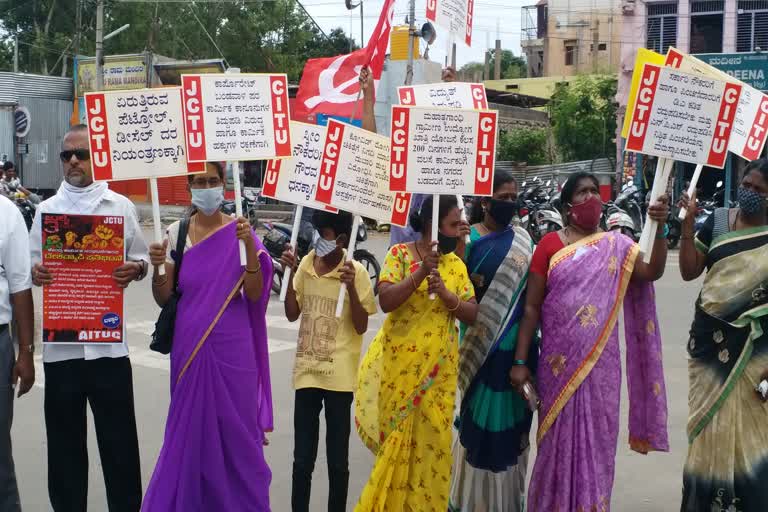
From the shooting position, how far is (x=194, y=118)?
418 cm

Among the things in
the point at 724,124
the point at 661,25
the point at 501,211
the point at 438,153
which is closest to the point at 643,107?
the point at 724,124

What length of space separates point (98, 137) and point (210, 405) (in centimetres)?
129

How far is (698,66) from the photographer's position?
14.3ft

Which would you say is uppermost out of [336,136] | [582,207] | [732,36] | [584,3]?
[584,3]

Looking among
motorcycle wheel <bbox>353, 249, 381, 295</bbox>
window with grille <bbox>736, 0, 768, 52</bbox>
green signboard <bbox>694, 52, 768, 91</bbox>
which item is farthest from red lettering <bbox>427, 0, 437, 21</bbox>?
window with grille <bbox>736, 0, 768, 52</bbox>

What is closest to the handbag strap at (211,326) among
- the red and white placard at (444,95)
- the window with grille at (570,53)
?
the red and white placard at (444,95)

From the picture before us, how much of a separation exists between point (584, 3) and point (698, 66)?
4460 centimetres

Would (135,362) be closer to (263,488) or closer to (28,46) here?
(263,488)

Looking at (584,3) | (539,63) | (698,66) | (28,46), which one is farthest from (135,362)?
(539,63)

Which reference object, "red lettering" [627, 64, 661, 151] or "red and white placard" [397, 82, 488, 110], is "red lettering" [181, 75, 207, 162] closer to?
"red and white placard" [397, 82, 488, 110]

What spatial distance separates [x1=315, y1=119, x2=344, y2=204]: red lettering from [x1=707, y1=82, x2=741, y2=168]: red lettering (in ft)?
5.84

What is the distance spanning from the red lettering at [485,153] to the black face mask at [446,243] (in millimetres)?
277

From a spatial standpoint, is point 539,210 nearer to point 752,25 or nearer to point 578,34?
point 752,25

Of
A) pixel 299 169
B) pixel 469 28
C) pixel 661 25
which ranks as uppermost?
pixel 661 25
